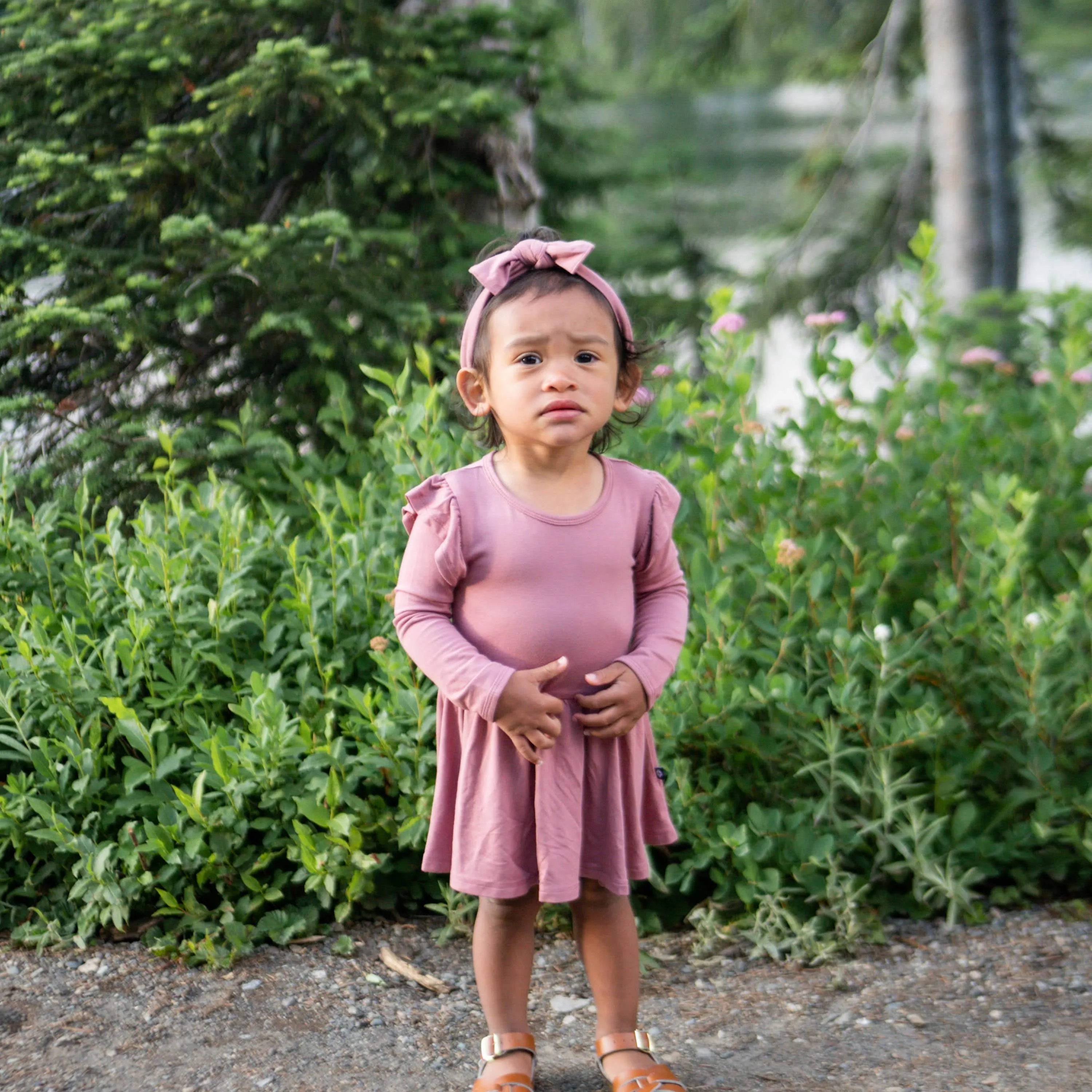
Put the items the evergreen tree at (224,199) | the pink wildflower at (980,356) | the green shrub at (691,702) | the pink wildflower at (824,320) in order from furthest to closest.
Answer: the evergreen tree at (224,199), the pink wildflower at (980,356), the pink wildflower at (824,320), the green shrub at (691,702)

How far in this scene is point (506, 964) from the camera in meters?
2.14

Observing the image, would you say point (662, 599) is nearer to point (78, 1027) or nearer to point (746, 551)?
point (746, 551)

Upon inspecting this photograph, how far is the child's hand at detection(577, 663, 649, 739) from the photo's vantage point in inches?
77.3

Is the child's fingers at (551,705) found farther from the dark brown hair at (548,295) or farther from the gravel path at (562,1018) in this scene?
the gravel path at (562,1018)

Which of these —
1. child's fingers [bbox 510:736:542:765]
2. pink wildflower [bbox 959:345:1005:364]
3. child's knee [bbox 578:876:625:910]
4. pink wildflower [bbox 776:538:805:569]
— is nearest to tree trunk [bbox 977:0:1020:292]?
pink wildflower [bbox 959:345:1005:364]

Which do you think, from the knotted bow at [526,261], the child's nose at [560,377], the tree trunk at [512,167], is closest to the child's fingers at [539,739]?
the child's nose at [560,377]

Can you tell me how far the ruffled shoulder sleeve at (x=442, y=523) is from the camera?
1974mm

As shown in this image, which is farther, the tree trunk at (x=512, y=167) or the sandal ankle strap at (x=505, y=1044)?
the tree trunk at (x=512, y=167)

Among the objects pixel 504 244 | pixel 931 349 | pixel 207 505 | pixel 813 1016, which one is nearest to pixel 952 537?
pixel 931 349

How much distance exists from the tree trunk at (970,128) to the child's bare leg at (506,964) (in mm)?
5304

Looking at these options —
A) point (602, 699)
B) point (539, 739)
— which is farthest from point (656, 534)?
point (539, 739)

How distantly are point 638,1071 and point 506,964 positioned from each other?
0.98ft

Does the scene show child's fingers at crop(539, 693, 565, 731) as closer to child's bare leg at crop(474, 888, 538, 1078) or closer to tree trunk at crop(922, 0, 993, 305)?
child's bare leg at crop(474, 888, 538, 1078)

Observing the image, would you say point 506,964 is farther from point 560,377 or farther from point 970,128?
point 970,128
